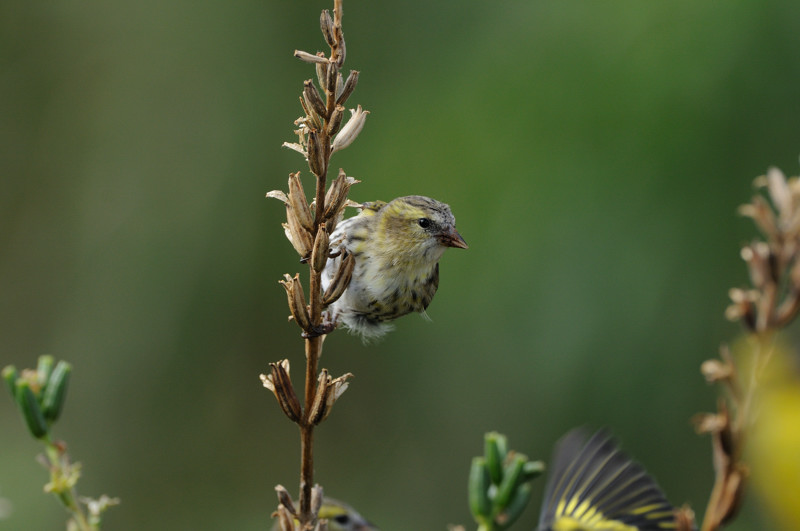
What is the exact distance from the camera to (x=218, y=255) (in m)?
5.37

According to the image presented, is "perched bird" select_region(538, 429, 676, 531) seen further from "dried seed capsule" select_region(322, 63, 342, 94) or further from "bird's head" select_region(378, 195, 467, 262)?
"bird's head" select_region(378, 195, 467, 262)

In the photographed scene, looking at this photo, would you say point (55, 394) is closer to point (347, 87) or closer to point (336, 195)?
point (336, 195)

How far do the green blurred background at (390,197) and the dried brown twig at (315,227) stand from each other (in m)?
2.78

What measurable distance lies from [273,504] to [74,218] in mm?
Result: 2128

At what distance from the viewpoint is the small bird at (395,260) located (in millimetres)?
2248

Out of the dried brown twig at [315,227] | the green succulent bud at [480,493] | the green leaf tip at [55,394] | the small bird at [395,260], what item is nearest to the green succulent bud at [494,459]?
the green succulent bud at [480,493]

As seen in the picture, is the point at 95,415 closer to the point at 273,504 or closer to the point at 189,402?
the point at 189,402

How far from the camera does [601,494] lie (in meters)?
1.36

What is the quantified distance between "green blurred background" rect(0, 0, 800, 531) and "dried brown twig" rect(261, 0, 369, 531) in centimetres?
278

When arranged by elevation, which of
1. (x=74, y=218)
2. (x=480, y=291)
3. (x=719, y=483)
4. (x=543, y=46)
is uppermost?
(x=543, y=46)

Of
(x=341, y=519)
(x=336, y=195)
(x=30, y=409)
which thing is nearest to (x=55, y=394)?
(x=30, y=409)

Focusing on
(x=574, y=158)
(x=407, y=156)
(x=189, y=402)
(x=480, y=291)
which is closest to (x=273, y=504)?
(x=189, y=402)

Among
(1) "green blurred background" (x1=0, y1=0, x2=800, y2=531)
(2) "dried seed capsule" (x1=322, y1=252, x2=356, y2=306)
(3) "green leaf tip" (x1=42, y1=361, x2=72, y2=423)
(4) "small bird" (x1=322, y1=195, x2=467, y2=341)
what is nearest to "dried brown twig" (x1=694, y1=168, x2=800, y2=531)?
(2) "dried seed capsule" (x1=322, y1=252, x2=356, y2=306)

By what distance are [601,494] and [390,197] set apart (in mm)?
3250
